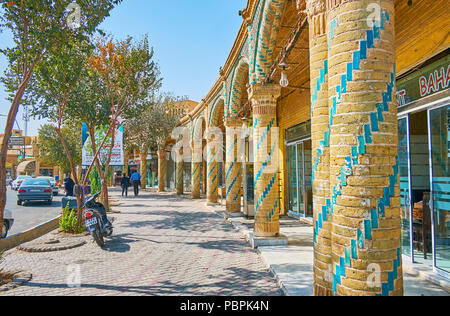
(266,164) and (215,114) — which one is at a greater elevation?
(215,114)

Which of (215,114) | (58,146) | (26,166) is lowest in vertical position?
(26,166)

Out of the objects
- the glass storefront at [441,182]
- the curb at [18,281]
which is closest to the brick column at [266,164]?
the glass storefront at [441,182]

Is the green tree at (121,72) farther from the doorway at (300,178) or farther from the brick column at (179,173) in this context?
the brick column at (179,173)

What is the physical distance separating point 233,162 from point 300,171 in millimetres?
2401

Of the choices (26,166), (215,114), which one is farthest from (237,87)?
(26,166)

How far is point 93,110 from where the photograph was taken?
33.4 feet

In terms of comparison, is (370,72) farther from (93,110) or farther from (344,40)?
(93,110)

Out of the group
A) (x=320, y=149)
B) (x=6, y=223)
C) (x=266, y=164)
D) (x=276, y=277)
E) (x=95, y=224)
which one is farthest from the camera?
(x=266, y=164)

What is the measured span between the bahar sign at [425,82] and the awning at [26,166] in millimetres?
48952

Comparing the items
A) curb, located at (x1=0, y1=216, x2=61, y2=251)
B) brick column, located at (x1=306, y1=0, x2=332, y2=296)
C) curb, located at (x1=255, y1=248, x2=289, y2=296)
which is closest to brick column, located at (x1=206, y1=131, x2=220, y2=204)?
curb, located at (x1=0, y1=216, x2=61, y2=251)

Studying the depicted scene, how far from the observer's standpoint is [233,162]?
11305mm

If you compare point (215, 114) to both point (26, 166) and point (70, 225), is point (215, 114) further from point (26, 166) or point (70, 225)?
point (26, 166)

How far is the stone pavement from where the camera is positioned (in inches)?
181
